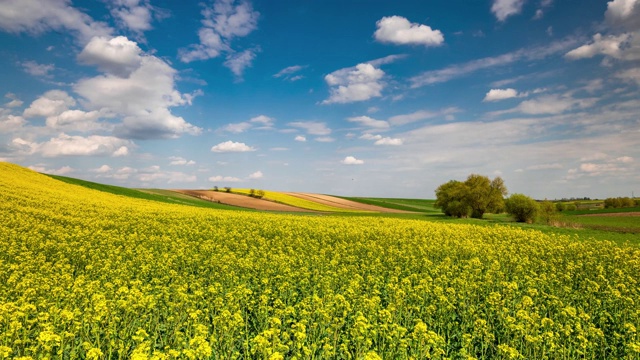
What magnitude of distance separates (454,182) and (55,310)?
7216 centimetres

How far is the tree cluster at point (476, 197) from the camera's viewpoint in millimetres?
65375

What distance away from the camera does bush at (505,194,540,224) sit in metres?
56.3

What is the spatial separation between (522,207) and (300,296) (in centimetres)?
5460

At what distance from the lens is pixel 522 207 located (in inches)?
2237

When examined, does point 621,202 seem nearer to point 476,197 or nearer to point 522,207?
point 476,197

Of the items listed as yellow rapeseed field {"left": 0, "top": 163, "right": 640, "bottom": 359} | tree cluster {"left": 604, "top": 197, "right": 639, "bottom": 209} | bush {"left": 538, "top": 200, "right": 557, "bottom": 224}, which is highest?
tree cluster {"left": 604, "top": 197, "right": 639, "bottom": 209}

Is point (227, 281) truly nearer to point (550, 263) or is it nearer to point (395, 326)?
point (395, 326)

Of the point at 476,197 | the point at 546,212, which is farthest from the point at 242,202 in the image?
the point at 546,212

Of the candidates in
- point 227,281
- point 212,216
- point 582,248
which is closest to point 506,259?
point 582,248

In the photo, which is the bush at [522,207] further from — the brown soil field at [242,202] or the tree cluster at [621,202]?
the tree cluster at [621,202]

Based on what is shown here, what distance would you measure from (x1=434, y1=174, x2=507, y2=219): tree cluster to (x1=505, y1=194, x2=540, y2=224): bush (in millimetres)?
6500

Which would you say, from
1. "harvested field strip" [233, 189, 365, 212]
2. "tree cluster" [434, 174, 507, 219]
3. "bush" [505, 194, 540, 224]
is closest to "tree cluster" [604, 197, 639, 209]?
"tree cluster" [434, 174, 507, 219]

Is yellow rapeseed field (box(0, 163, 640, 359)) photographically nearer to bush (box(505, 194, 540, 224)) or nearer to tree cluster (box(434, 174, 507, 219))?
bush (box(505, 194, 540, 224))

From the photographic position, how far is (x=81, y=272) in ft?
53.0
